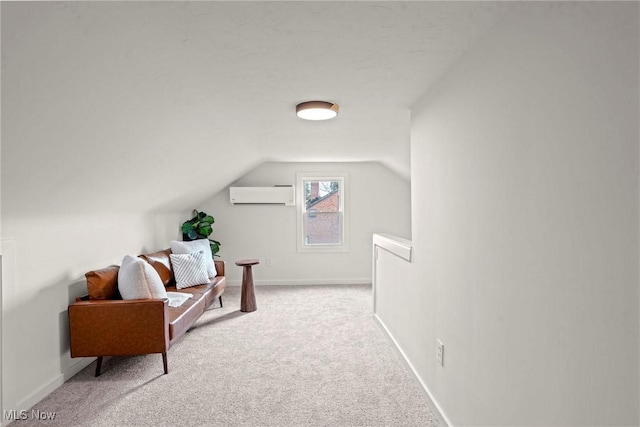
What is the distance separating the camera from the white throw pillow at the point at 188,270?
4215 millimetres

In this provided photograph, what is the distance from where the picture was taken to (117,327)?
2768mm

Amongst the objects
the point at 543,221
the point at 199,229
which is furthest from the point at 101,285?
the point at 543,221

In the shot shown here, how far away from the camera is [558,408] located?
3.95 ft

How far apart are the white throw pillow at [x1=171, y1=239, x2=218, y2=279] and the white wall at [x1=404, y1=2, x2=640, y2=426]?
11.0 feet

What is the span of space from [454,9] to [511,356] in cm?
138

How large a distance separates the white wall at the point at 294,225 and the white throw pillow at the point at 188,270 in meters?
1.69

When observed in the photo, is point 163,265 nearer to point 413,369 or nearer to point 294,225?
point 294,225

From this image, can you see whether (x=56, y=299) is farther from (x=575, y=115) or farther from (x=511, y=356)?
(x=575, y=115)

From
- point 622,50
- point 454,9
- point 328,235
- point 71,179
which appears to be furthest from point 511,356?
point 328,235

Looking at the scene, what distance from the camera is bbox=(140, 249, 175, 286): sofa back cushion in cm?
404

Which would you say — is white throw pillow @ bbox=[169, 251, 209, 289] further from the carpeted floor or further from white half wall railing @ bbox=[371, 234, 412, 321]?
white half wall railing @ bbox=[371, 234, 412, 321]

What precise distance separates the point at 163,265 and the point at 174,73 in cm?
278

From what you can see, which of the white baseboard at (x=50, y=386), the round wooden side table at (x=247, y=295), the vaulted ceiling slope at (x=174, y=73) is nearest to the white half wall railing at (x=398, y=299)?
the vaulted ceiling slope at (x=174, y=73)

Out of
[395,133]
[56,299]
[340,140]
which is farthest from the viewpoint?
[340,140]
